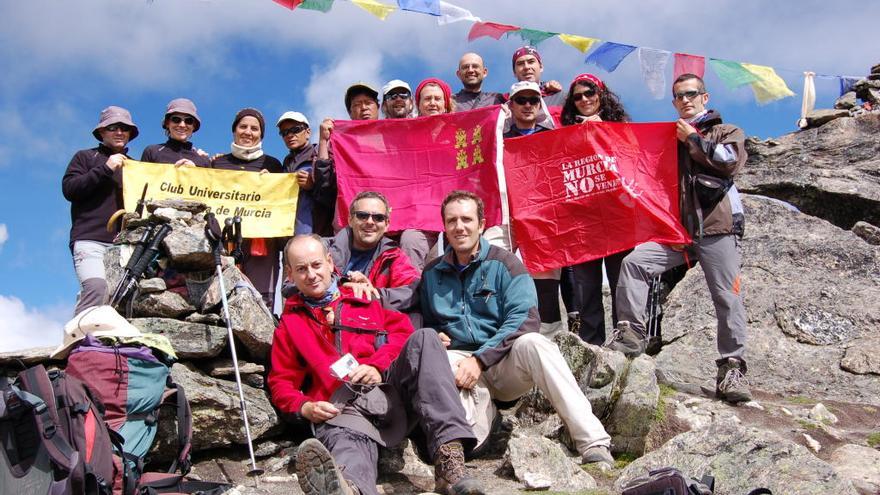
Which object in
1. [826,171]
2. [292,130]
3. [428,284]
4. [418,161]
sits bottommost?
[428,284]

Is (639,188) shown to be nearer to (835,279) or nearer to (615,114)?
(615,114)

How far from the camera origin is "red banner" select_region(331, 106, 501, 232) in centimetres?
925

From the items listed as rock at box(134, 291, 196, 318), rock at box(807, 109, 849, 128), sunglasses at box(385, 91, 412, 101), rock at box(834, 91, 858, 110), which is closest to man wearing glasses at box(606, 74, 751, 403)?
sunglasses at box(385, 91, 412, 101)

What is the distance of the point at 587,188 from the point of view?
9.27 metres

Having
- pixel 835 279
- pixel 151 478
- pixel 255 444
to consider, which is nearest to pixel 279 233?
pixel 255 444

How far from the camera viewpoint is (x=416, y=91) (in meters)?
9.94

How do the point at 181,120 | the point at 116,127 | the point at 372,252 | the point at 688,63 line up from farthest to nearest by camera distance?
the point at 688,63 → the point at 181,120 → the point at 116,127 → the point at 372,252

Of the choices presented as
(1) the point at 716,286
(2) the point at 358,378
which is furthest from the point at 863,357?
(2) the point at 358,378

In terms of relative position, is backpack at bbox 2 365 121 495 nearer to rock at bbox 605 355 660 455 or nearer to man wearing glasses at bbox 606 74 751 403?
rock at bbox 605 355 660 455

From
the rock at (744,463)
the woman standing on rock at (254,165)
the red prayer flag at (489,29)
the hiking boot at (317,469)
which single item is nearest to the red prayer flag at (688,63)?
the red prayer flag at (489,29)

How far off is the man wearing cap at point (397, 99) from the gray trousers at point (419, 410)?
467 cm

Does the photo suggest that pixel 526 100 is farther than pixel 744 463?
Yes

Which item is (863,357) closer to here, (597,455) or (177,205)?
(597,455)

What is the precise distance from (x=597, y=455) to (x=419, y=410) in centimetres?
156
